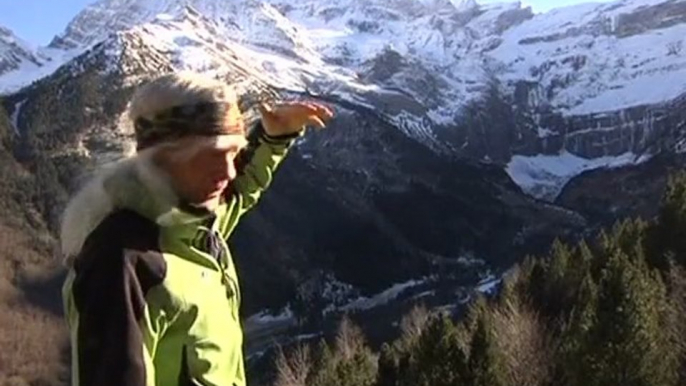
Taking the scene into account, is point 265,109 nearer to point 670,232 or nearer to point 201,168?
point 201,168

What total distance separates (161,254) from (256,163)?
57.4 inches

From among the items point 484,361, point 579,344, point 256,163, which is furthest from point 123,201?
point 484,361

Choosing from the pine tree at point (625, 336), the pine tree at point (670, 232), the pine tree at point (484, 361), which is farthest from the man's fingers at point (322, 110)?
the pine tree at point (670, 232)

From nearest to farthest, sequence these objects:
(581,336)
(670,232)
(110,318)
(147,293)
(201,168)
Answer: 1. (110,318)
2. (147,293)
3. (201,168)
4. (581,336)
5. (670,232)

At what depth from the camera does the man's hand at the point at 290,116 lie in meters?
4.56

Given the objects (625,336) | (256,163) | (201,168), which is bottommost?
(625,336)

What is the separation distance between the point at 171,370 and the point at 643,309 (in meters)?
31.7

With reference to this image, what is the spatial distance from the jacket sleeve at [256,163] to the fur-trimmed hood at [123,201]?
1210 mm

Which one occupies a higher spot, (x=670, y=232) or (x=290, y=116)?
(x=290, y=116)

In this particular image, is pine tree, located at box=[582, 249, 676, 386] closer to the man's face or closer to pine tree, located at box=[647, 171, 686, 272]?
pine tree, located at box=[647, 171, 686, 272]

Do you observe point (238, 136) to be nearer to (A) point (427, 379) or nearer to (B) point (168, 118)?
(B) point (168, 118)

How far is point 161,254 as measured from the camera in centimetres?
315

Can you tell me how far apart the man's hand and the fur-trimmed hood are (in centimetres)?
134

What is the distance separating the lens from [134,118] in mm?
3455
